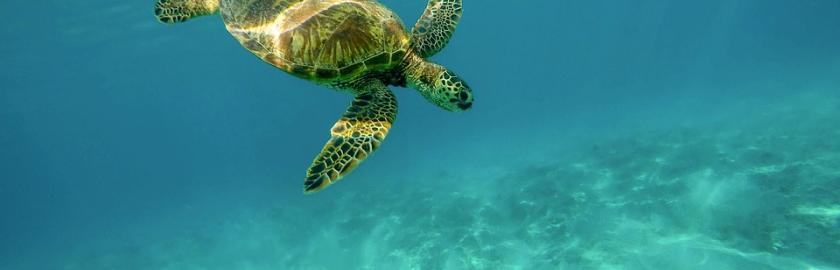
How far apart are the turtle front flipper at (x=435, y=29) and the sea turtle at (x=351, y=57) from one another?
0.02m

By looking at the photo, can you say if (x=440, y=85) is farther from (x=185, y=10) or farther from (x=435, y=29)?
(x=185, y=10)

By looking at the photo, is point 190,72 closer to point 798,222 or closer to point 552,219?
point 552,219

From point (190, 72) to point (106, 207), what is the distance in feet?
67.8

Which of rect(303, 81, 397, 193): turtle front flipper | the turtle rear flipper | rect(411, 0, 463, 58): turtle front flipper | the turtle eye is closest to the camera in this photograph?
rect(303, 81, 397, 193): turtle front flipper

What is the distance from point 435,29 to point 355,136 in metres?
2.09

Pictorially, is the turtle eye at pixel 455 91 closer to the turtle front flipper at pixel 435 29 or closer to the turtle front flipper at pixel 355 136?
the turtle front flipper at pixel 355 136

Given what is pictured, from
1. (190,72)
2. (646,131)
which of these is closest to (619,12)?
(646,131)

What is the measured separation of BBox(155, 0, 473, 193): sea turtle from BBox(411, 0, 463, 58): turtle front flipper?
0.02 meters

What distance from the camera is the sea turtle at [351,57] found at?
185 inches

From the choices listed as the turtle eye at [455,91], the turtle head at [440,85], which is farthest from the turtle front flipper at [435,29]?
the turtle eye at [455,91]

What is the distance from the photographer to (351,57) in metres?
4.81

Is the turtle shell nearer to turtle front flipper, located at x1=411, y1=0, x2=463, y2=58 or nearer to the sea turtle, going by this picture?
the sea turtle

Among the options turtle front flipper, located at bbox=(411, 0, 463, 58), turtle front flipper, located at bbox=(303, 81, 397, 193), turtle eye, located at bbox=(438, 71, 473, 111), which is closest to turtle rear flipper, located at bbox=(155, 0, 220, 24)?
turtle front flipper, located at bbox=(303, 81, 397, 193)

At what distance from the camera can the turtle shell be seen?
4.83 metres
